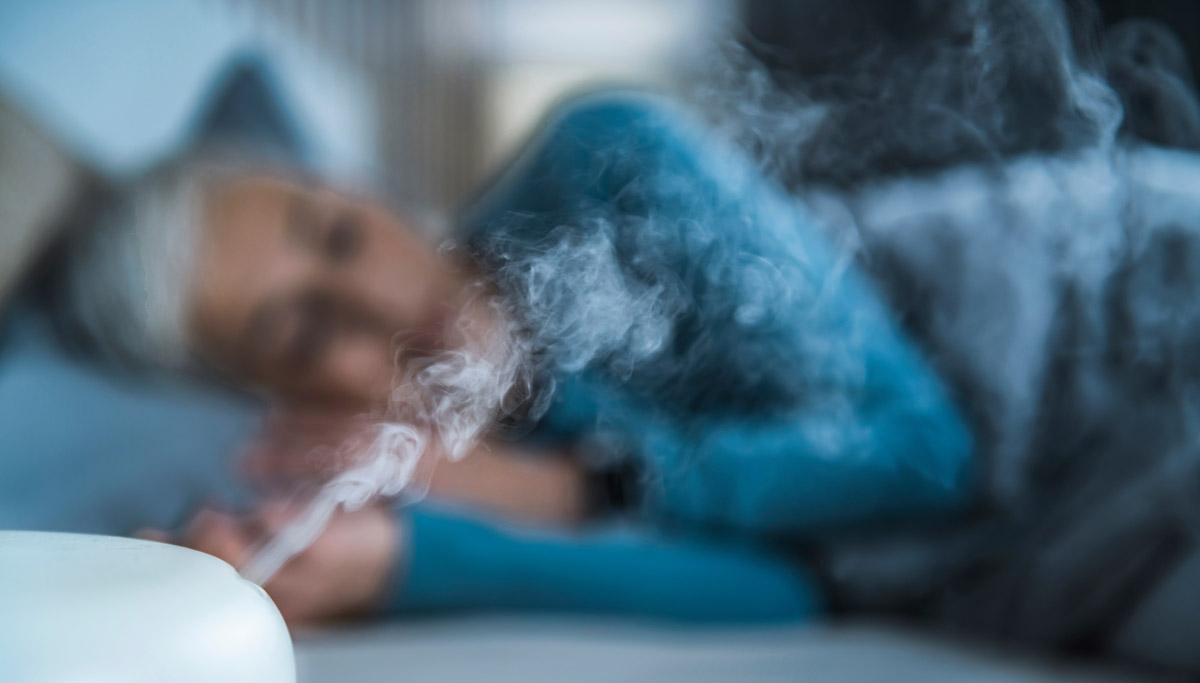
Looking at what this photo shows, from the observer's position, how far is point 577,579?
596 mm

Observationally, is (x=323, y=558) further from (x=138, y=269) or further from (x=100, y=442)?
(x=138, y=269)

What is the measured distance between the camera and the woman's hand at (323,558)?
0.49 meters

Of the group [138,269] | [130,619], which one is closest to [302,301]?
[138,269]

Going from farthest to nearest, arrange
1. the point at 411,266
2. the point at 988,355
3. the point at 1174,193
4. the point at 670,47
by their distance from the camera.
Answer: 1. the point at 670,47
2. the point at 411,266
3. the point at 988,355
4. the point at 1174,193

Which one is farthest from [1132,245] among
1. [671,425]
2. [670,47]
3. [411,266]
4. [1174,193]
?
[670,47]

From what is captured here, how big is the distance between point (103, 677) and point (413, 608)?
371 millimetres

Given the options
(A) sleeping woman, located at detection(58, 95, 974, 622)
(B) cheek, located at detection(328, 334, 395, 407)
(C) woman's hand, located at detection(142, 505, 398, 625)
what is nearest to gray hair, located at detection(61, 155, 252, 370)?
(A) sleeping woman, located at detection(58, 95, 974, 622)

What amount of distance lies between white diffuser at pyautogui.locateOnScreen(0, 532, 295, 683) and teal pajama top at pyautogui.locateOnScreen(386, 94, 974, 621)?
331mm

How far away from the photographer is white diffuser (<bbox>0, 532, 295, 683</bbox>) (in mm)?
209

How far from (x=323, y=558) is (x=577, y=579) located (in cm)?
19

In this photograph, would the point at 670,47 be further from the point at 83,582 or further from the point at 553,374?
the point at 83,582

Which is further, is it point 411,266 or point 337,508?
point 411,266

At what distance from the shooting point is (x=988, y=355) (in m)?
0.72

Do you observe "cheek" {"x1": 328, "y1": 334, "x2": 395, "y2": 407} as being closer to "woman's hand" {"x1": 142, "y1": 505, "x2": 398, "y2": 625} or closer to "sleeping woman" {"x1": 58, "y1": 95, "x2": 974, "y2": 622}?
"sleeping woman" {"x1": 58, "y1": 95, "x2": 974, "y2": 622}
